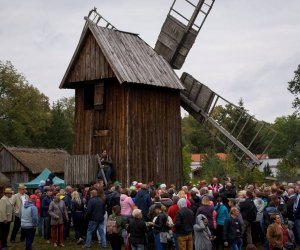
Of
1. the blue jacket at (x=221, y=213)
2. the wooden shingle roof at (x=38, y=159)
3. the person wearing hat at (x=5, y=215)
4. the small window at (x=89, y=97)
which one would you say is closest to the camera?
the blue jacket at (x=221, y=213)

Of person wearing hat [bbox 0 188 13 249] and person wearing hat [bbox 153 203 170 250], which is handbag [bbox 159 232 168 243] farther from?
person wearing hat [bbox 0 188 13 249]

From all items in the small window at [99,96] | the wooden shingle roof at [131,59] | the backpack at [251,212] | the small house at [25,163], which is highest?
the wooden shingle roof at [131,59]

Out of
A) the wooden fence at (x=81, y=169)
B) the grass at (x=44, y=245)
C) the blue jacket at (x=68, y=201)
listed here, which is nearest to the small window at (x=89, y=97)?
the wooden fence at (x=81, y=169)

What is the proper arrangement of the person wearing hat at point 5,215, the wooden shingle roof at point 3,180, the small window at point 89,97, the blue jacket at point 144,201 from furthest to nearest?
the wooden shingle roof at point 3,180, the small window at point 89,97, the blue jacket at point 144,201, the person wearing hat at point 5,215

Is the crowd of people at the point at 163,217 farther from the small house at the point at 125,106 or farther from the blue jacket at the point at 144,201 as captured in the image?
the small house at the point at 125,106

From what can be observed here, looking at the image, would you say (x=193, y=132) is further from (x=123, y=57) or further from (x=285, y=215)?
(x=285, y=215)

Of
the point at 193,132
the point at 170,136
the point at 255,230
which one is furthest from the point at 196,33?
the point at 193,132

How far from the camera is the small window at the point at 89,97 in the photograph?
30078mm

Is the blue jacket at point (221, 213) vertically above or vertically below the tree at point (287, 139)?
below

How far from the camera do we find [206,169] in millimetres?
51531

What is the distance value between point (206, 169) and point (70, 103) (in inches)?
2050

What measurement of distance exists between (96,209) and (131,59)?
37.4 ft

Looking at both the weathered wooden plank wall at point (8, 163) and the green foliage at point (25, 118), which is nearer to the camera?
the weathered wooden plank wall at point (8, 163)

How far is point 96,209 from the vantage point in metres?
19.5
